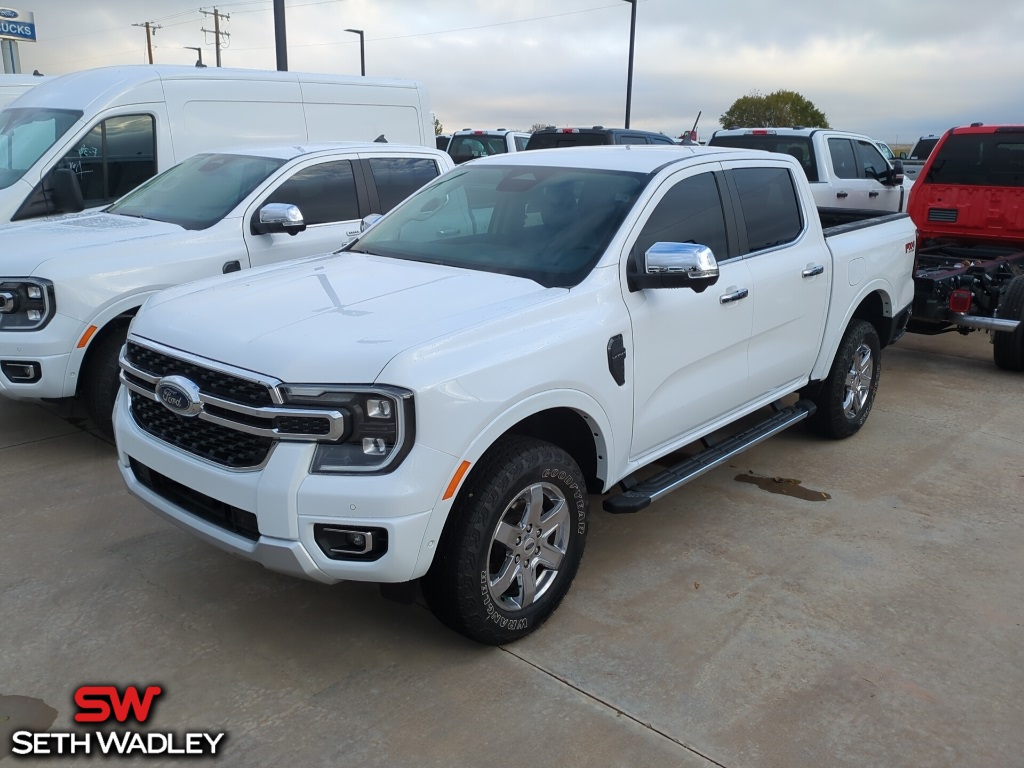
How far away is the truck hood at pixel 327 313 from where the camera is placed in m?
2.93

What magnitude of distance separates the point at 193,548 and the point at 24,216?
399 centimetres

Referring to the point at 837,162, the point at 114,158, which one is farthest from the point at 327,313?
the point at 837,162

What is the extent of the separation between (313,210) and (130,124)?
2370 millimetres

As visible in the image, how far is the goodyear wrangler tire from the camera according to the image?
10.2ft

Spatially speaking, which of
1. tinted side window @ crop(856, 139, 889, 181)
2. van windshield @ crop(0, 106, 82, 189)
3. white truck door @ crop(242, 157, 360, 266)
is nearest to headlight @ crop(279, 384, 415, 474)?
white truck door @ crop(242, 157, 360, 266)

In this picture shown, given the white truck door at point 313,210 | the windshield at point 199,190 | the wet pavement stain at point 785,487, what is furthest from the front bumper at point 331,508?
the windshield at point 199,190

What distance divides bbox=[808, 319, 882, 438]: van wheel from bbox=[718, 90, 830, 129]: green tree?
117 ft

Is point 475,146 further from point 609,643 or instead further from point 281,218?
point 609,643

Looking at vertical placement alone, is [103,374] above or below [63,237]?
below

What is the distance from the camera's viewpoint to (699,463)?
14.1ft

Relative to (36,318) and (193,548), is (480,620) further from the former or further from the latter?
(36,318)

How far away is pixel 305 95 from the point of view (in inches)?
354

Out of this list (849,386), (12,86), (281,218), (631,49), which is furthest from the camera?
(631,49)

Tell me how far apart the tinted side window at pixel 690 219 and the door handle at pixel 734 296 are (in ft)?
0.63
